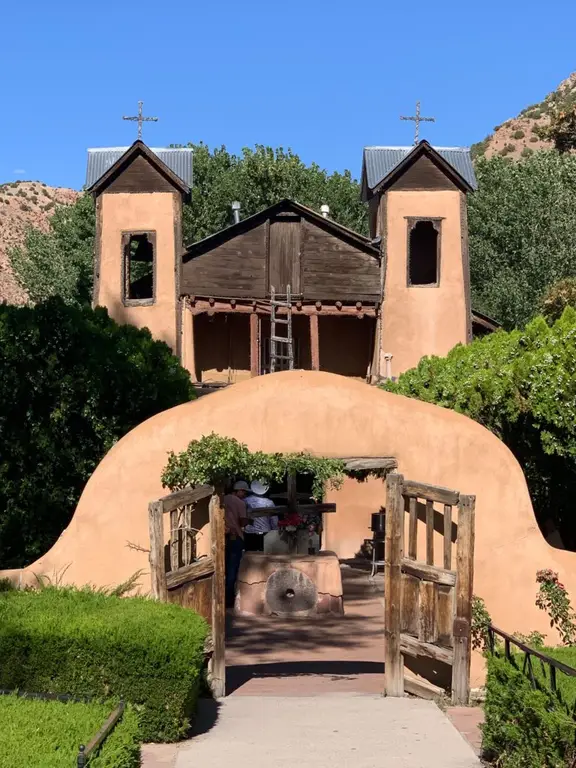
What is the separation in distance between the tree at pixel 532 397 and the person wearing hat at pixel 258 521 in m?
3.40

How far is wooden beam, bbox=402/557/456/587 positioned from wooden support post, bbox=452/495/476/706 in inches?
3.5

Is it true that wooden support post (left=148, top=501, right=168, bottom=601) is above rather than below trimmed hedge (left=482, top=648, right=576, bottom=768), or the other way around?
above

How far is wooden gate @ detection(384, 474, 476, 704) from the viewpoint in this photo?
36.7 ft

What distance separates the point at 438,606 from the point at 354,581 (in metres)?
10.1

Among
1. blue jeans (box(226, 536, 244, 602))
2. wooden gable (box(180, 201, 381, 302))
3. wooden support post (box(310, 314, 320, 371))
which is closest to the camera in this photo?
blue jeans (box(226, 536, 244, 602))

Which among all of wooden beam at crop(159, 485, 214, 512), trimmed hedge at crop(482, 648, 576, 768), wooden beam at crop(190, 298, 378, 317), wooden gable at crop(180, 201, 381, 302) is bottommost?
trimmed hedge at crop(482, 648, 576, 768)

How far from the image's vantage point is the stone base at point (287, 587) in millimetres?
17297

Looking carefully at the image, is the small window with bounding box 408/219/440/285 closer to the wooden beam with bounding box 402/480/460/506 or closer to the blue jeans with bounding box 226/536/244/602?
the blue jeans with bounding box 226/536/244/602

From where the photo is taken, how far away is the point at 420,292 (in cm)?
2848

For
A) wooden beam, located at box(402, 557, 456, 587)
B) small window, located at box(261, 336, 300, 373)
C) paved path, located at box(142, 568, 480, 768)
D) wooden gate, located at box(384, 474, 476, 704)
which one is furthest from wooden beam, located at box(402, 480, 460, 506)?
small window, located at box(261, 336, 300, 373)

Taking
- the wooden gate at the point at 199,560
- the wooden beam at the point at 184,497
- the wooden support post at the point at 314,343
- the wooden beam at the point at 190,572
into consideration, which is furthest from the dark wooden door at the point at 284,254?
the wooden beam at the point at 190,572

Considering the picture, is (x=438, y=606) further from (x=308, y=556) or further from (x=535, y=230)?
(x=535, y=230)

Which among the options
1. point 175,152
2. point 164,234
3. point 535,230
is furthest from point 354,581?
point 535,230

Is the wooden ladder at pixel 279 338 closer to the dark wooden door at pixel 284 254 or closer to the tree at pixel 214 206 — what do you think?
the dark wooden door at pixel 284 254
